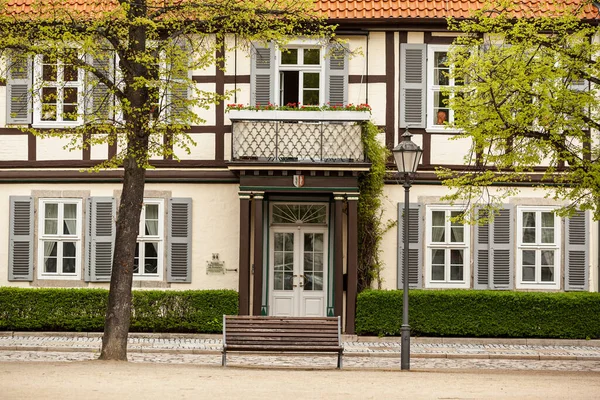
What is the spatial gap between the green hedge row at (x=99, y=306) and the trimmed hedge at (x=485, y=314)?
9.79 ft

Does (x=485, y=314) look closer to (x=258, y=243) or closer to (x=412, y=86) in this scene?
(x=258, y=243)

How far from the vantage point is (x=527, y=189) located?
2434 centimetres

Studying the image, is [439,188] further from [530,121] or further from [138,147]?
[138,147]

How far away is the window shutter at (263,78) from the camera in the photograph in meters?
24.2

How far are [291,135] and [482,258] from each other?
15.9 feet

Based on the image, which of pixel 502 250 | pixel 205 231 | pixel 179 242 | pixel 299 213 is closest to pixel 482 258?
pixel 502 250

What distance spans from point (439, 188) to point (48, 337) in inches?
341

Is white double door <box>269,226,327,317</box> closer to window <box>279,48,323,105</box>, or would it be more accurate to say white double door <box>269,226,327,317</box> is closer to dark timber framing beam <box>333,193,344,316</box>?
dark timber framing beam <box>333,193,344,316</box>

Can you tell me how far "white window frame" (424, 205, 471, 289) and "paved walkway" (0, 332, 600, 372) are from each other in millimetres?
1352

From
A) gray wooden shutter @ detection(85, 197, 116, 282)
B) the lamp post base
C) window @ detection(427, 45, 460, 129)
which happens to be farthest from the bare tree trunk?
window @ detection(427, 45, 460, 129)

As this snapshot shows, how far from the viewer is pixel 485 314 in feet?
76.8

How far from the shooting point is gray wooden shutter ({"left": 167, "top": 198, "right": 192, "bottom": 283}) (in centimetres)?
2423

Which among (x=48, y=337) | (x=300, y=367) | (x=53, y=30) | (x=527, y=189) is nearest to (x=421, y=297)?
(x=527, y=189)

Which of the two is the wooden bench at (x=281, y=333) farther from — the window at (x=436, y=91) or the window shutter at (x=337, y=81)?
the window at (x=436, y=91)
